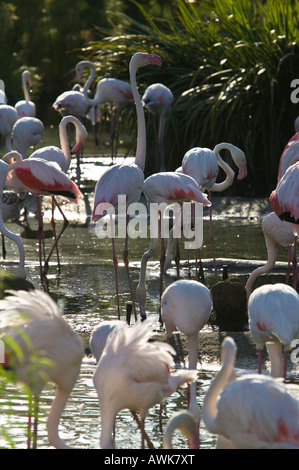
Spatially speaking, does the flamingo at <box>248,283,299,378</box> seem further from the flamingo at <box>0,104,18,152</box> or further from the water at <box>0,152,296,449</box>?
the flamingo at <box>0,104,18,152</box>

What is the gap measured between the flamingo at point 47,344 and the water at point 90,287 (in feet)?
0.71

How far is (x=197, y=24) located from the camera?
477 inches

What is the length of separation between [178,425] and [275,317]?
3.18 feet

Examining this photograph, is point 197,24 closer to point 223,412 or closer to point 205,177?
point 205,177

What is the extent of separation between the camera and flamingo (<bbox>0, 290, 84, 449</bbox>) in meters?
3.59

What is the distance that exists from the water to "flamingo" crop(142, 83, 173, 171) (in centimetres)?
111

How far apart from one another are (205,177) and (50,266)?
1769 mm

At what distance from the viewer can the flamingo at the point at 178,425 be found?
3.42 metres

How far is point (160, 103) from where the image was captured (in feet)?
36.0


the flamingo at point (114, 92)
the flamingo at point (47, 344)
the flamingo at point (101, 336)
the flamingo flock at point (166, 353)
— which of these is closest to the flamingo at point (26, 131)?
the flamingo at point (114, 92)

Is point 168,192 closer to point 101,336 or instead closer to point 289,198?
point 289,198

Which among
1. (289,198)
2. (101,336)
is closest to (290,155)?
(289,198)

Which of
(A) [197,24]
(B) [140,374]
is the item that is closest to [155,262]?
(B) [140,374]

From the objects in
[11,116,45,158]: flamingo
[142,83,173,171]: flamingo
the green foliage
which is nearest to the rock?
the green foliage
